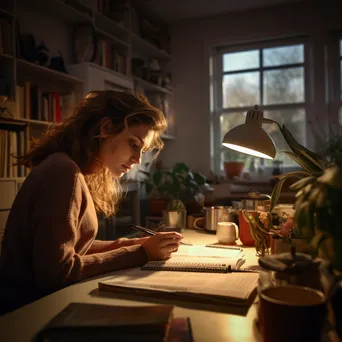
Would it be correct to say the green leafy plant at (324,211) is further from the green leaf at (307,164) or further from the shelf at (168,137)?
the shelf at (168,137)

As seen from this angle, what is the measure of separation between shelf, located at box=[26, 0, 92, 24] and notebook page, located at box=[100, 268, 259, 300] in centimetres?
236

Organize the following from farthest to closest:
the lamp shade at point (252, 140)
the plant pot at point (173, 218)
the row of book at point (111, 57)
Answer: the row of book at point (111, 57), the plant pot at point (173, 218), the lamp shade at point (252, 140)

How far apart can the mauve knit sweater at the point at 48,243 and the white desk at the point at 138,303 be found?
0.34ft

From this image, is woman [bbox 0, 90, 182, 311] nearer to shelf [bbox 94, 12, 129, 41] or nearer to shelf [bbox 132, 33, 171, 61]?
shelf [bbox 94, 12, 129, 41]

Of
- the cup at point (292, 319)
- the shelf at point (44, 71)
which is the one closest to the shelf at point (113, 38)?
the shelf at point (44, 71)

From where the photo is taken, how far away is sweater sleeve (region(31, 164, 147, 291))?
0.97 m

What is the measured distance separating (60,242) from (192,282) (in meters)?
0.37

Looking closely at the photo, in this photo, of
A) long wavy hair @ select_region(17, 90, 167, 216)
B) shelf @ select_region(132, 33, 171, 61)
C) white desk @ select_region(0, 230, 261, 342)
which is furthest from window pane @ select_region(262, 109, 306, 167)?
white desk @ select_region(0, 230, 261, 342)

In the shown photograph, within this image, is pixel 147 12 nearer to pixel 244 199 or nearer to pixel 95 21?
pixel 95 21

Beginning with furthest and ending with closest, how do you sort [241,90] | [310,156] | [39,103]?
[241,90], [39,103], [310,156]

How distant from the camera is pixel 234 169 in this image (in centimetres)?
407

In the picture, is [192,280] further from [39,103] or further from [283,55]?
[283,55]

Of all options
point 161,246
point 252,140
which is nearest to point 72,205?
point 161,246

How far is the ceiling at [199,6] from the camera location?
3830 millimetres
